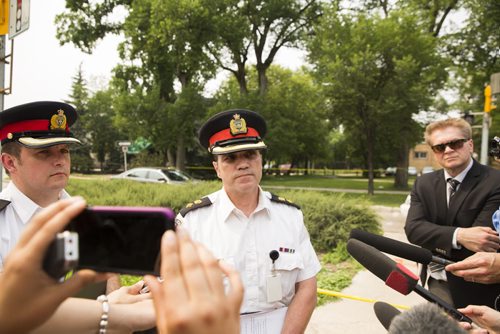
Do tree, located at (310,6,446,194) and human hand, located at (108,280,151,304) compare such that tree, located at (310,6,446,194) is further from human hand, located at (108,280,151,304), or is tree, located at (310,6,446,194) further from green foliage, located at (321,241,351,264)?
human hand, located at (108,280,151,304)

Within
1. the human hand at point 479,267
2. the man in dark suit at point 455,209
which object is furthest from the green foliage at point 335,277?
the human hand at point 479,267

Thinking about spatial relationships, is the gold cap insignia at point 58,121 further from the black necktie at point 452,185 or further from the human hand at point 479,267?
the black necktie at point 452,185

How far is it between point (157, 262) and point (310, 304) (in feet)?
5.77

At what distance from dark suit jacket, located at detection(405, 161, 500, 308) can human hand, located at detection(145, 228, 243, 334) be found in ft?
7.28

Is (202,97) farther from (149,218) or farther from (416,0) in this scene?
(149,218)

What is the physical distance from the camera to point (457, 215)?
2.57m

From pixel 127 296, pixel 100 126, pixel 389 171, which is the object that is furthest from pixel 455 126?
pixel 389 171

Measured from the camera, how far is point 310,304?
2.24 meters

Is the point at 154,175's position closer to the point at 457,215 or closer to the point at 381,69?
the point at 381,69

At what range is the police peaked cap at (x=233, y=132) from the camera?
242cm

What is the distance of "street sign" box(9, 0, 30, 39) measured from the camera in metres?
3.70

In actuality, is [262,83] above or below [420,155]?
above

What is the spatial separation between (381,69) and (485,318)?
16.1m

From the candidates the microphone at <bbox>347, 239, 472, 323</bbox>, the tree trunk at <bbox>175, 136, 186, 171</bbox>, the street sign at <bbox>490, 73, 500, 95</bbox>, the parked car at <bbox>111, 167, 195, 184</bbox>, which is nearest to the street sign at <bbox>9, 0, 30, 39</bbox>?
the microphone at <bbox>347, 239, 472, 323</bbox>
